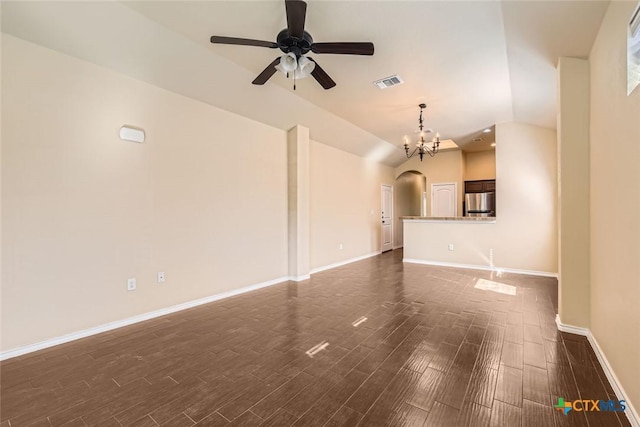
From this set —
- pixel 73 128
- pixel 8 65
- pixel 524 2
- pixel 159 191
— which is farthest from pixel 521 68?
pixel 8 65

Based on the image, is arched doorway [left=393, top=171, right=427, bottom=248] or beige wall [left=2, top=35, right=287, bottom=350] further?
arched doorway [left=393, top=171, right=427, bottom=248]

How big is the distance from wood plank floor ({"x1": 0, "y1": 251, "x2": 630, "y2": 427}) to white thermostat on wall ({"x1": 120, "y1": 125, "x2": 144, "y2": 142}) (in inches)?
82.2

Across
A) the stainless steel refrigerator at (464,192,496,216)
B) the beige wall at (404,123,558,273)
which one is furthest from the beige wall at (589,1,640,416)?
the stainless steel refrigerator at (464,192,496,216)

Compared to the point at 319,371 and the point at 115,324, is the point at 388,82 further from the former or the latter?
the point at 115,324

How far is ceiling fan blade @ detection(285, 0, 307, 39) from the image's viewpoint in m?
1.89

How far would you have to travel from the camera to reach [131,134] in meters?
3.08

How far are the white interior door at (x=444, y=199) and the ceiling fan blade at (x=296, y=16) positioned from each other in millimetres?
6987

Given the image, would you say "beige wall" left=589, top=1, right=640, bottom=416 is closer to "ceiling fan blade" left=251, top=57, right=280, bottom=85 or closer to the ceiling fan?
the ceiling fan

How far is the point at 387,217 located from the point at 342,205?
2.66 metres

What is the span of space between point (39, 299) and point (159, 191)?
58.1 inches

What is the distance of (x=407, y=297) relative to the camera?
3.96 m

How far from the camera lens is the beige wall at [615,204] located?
5.36ft

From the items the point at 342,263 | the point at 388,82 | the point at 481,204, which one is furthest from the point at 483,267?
the point at 388,82

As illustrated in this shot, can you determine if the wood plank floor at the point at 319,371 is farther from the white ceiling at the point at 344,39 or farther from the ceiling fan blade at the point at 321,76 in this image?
the white ceiling at the point at 344,39
